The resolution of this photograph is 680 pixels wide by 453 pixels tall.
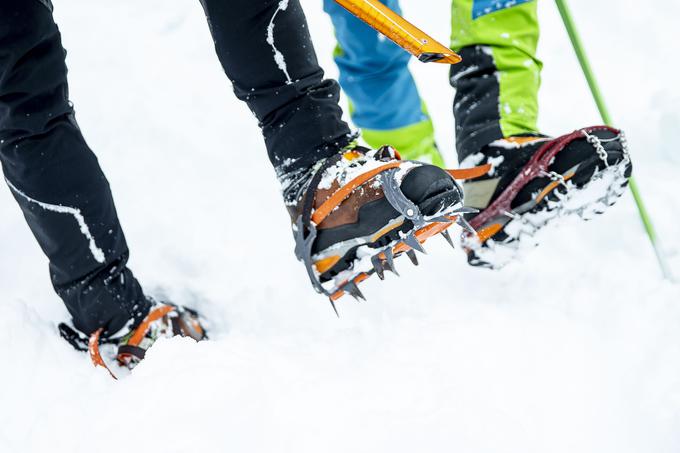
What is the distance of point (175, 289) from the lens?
195 centimetres

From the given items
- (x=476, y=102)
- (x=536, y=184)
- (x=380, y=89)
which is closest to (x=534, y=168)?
(x=536, y=184)

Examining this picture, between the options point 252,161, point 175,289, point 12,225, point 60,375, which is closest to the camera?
point 60,375

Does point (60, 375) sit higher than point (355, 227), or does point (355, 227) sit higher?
point (355, 227)

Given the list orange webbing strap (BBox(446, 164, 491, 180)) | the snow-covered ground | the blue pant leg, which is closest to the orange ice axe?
orange webbing strap (BBox(446, 164, 491, 180))

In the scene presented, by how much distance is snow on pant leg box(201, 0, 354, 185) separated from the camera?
1370mm

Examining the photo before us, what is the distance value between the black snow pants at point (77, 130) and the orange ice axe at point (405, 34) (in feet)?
0.62

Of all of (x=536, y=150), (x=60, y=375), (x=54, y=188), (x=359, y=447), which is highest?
(x=54, y=188)

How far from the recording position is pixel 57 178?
1.51 meters

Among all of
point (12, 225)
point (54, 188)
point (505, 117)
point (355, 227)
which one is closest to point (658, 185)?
point (505, 117)

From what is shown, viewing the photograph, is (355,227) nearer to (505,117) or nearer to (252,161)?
(505,117)

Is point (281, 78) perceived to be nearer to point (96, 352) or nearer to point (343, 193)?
point (343, 193)

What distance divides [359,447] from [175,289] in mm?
977

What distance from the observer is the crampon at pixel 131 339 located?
5.20 ft

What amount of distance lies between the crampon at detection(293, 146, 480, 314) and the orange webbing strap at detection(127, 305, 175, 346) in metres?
0.49
